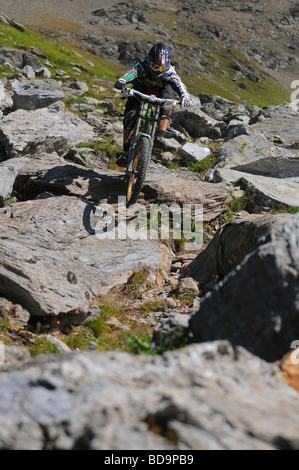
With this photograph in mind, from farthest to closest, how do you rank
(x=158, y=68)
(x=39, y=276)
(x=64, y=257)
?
(x=158, y=68)
(x=64, y=257)
(x=39, y=276)

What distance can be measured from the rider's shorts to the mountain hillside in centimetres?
11496

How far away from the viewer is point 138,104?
32.7 feet

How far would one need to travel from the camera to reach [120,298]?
7344 mm

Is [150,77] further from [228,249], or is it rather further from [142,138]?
[228,249]

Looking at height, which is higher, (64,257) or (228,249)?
(228,249)

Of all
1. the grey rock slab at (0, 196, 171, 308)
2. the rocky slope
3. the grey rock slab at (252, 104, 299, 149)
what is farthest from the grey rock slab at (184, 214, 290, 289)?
the grey rock slab at (252, 104, 299, 149)

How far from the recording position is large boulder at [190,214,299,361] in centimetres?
346

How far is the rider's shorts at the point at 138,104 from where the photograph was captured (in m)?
9.40

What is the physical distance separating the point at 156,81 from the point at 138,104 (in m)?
0.75

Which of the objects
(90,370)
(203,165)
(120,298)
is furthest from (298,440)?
(203,165)

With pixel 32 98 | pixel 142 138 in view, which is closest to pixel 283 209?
pixel 142 138

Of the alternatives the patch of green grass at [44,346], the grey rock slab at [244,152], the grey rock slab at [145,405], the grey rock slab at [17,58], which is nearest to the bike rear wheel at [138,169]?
the grey rock slab at [244,152]

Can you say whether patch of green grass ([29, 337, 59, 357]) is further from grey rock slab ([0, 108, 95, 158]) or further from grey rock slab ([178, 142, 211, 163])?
grey rock slab ([178, 142, 211, 163])

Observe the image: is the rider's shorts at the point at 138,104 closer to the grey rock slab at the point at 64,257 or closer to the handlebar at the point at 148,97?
the handlebar at the point at 148,97
